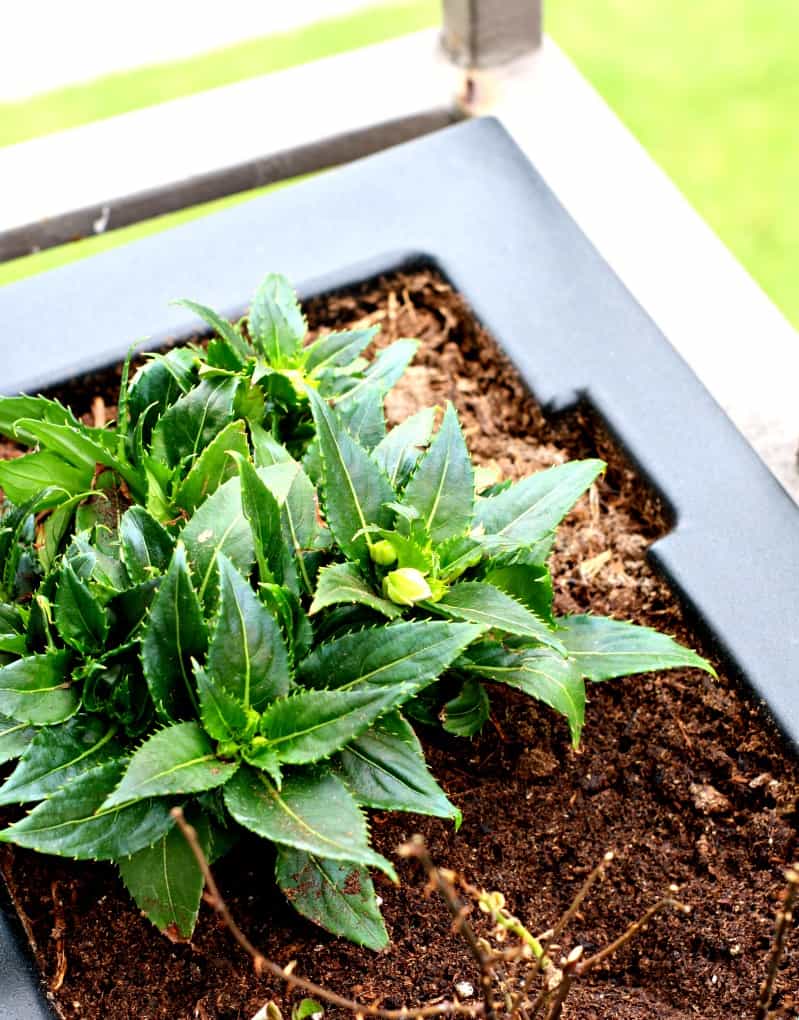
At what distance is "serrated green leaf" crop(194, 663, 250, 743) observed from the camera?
40.6 inches

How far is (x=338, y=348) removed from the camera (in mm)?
1391

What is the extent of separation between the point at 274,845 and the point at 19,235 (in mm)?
940

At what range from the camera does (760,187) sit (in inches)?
115

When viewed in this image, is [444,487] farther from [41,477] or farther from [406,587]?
[41,477]

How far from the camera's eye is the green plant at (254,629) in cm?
104

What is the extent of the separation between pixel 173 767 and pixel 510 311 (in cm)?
78

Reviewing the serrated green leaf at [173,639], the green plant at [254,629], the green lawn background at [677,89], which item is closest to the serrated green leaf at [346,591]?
the green plant at [254,629]

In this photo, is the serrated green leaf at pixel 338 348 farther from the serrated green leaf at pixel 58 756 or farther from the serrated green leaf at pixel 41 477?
the serrated green leaf at pixel 58 756

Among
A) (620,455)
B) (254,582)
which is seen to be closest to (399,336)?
(620,455)

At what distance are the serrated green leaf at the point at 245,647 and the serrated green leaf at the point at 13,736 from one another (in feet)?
0.65

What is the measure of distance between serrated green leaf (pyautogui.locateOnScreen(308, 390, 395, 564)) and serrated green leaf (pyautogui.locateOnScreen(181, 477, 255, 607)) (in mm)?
80

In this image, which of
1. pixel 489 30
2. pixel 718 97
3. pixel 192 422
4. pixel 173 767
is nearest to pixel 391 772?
pixel 173 767

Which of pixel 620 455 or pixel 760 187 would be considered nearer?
pixel 620 455

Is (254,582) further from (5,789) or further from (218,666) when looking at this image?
(5,789)
